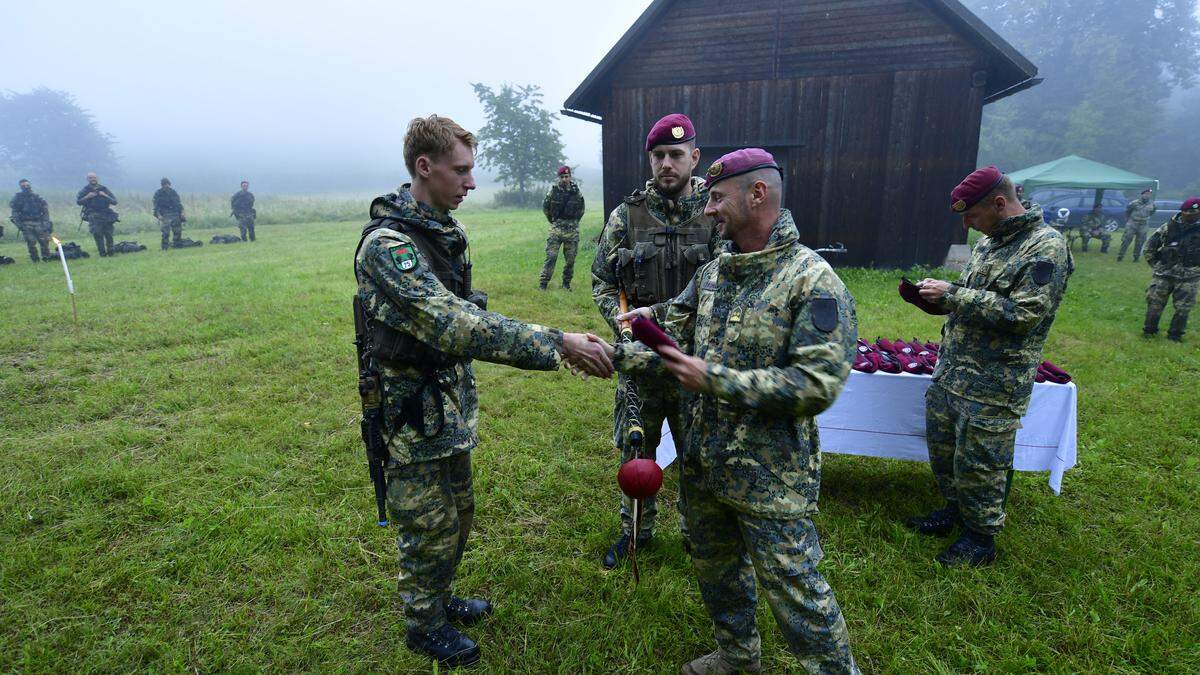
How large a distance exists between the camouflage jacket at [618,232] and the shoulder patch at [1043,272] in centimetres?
184

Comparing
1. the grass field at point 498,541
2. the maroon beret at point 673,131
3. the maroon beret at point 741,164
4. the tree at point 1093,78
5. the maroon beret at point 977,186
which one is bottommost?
the grass field at point 498,541

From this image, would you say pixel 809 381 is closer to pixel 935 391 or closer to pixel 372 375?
pixel 372 375

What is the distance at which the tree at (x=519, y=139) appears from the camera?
1898 inches

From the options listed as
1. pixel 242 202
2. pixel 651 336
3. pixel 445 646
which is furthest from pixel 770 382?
pixel 242 202

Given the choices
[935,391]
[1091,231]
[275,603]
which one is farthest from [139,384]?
[1091,231]

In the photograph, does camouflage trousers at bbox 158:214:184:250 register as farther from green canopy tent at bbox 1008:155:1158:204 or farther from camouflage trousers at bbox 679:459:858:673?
green canopy tent at bbox 1008:155:1158:204

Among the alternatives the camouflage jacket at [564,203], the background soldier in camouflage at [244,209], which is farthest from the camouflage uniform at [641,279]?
the background soldier in camouflage at [244,209]

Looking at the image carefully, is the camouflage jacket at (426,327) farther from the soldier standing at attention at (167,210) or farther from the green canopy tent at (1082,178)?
the green canopy tent at (1082,178)

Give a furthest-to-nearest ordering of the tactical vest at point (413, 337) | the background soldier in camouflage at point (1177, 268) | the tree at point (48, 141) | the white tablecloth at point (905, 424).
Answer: the tree at point (48, 141) → the background soldier in camouflage at point (1177, 268) → the white tablecloth at point (905, 424) → the tactical vest at point (413, 337)

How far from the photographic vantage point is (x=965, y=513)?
3629 mm

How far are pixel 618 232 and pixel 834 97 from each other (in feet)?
33.1

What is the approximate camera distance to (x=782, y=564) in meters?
2.13

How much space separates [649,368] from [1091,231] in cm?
2224

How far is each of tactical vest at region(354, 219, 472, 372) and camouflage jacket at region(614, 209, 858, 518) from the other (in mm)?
1192
